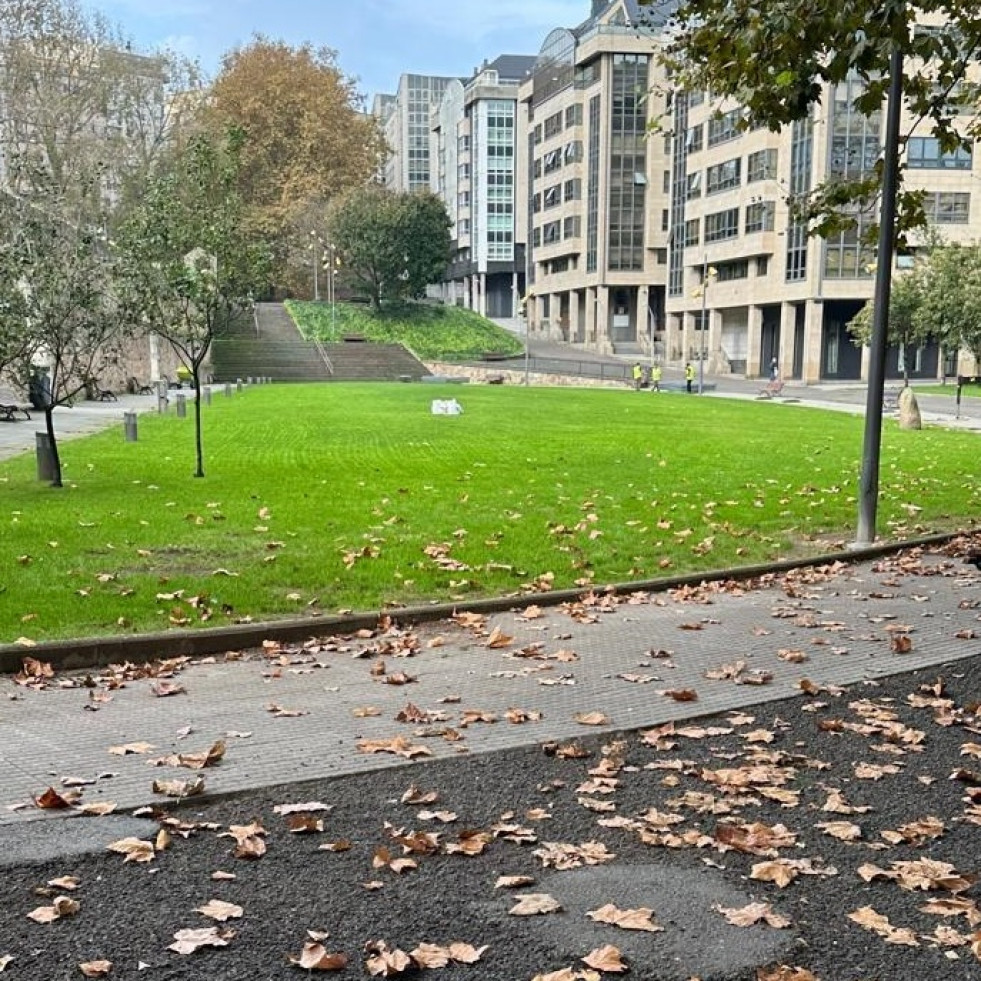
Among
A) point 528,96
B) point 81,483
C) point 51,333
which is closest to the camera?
point 51,333

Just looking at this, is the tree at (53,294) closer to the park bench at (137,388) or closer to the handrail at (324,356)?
the park bench at (137,388)

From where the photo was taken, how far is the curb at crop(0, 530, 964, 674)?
23.9 ft

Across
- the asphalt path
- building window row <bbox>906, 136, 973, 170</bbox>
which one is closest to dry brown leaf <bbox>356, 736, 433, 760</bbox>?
the asphalt path

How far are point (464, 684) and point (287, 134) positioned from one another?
83.1m

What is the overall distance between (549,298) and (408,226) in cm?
2419

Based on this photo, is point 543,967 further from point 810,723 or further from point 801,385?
point 801,385

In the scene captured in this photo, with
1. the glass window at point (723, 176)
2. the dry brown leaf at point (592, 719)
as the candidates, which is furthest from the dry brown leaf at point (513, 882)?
the glass window at point (723, 176)

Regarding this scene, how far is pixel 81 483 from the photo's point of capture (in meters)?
16.1

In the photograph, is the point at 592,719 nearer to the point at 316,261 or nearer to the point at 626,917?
the point at 626,917

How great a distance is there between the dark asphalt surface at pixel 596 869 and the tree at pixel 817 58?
5.20m

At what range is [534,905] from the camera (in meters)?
3.94

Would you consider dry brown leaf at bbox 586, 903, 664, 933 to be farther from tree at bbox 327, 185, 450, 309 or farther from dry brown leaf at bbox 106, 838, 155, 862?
tree at bbox 327, 185, 450, 309

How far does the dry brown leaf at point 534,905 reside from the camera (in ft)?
12.8

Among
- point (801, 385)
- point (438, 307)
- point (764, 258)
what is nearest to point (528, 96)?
point (438, 307)
